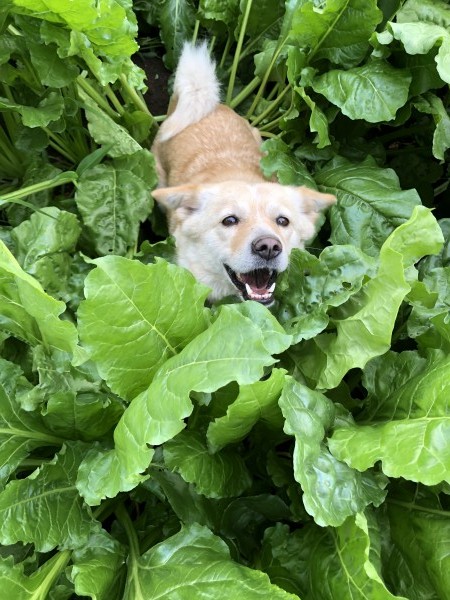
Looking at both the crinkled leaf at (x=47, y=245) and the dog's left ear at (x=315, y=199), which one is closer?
the crinkled leaf at (x=47, y=245)

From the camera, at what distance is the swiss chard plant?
1279 mm

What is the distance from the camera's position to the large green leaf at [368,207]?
1.96 meters

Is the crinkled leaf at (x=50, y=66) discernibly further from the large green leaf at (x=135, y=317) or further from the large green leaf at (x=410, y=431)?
the large green leaf at (x=410, y=431)

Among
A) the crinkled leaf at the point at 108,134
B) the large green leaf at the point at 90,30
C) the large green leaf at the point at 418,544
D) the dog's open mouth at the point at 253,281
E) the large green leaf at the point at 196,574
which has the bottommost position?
the large green leaf at the point at 418,544

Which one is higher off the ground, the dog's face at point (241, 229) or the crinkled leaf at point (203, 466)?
the dog's face at point (241, 229)

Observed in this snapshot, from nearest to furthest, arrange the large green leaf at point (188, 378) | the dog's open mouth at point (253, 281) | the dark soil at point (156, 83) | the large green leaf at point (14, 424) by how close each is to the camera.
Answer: the large green leaf at point (188, 378) < the large green leaf at point (14, 424) < the dog's open mouth at point (253, 281) < the dark soil at point (156, 83)

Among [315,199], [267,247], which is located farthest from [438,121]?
[267,247]

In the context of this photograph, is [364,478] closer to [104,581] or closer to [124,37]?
[104,581]

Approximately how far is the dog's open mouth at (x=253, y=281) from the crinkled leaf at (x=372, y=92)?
0.57m

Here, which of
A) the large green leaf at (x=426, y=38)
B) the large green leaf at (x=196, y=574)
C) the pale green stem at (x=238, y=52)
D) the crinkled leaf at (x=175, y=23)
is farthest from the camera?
the crinkled leaf at (x=175, y=23)

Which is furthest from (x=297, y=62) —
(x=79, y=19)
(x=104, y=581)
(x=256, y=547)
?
(x=104, y=581)

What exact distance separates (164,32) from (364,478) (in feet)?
6.72

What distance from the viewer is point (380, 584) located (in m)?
1.18

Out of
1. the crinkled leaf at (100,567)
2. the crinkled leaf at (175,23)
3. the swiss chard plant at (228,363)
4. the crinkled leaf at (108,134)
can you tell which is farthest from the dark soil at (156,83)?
the crinkled leaf at (100,567)
